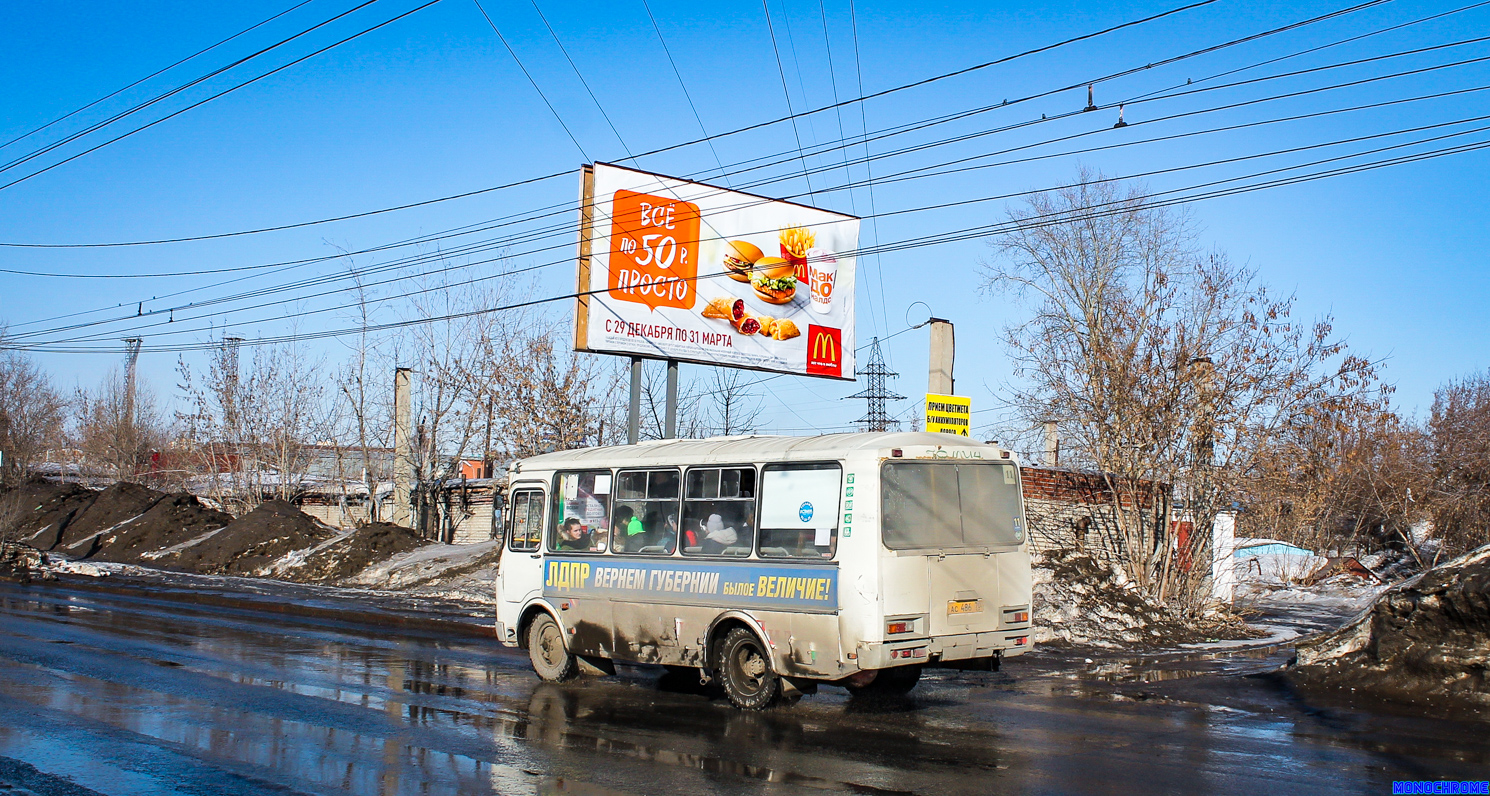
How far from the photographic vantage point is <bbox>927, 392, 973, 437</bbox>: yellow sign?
18.0 metres

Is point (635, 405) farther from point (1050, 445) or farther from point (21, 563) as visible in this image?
→ point (21, 563)

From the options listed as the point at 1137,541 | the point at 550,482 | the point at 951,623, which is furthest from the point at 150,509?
the point at 951,623

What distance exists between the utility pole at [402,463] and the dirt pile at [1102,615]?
20.5 metres

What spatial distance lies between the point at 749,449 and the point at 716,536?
96cm

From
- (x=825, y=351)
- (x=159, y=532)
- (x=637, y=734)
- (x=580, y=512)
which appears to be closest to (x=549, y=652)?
(x=580, y=512)

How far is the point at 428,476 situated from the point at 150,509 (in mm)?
12882

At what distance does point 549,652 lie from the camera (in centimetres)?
1276

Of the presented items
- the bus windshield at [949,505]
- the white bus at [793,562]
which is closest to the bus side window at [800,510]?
the white bus at [793,562]

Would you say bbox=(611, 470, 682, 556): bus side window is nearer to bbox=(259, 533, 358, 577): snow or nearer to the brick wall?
the brick wall

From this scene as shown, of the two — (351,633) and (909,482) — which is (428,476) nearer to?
(351,633)

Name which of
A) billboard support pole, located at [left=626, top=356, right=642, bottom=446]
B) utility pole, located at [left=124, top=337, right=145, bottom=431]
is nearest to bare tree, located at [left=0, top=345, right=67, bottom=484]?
utility pole, located at [left=124, top=337, right=145, bottom=431]

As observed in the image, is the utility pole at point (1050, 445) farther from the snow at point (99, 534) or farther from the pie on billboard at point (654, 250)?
the snow at point (99, 534)

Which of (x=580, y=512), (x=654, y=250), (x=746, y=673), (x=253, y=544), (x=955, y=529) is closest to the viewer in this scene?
(x=955, y=529)

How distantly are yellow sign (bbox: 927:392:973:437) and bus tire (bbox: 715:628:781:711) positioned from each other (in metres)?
8.20
